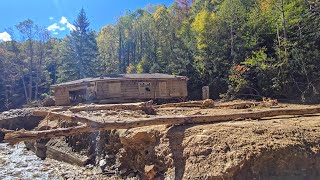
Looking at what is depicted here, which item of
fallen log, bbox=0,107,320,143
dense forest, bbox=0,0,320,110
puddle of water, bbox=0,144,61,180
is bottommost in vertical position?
puddle of water, bbox=0,144,61,180

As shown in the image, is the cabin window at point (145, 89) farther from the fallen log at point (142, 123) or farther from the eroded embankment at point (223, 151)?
the fallen log at point (142, 123)

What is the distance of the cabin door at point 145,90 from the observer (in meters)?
24.4

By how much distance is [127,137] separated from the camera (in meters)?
8.15

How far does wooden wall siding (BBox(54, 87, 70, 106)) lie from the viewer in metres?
25.3

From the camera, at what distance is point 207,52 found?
101 ft

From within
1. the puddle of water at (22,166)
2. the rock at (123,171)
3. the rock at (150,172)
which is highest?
the rock at (150,172)

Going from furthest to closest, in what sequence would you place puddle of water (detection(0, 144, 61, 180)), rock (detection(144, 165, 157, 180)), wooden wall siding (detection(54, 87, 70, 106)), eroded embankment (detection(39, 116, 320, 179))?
wooden wall siding (detection(54, 87, 70, 106)) → puddle of water (detection(0, 144, 61, 180)) → rock (detection(144, 165, 157, 180)) → eroded embankment (detection(39, 116, 320, 179))

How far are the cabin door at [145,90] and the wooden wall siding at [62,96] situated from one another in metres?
6.95

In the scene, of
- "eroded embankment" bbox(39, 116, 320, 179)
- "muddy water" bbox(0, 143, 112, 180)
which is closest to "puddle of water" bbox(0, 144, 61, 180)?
"muddy water" bbox(0, 143, 112, 180)

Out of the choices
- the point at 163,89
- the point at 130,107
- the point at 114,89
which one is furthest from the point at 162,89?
the point at 130,107

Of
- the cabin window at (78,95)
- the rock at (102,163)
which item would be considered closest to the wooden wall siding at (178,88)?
the cabin window at (78,95)

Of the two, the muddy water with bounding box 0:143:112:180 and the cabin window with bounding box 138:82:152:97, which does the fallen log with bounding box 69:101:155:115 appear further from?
the cabin window with bounding box 138:82:152:97

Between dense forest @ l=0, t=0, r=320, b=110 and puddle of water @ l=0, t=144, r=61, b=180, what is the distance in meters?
17.2

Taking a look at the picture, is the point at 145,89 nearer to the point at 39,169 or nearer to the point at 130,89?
the point at 130,89
